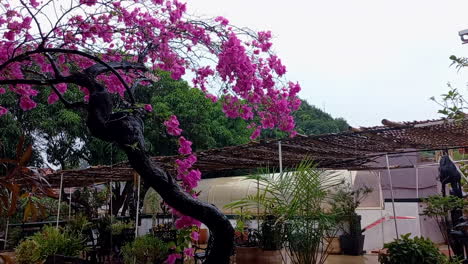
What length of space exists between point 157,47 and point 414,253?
148 inches

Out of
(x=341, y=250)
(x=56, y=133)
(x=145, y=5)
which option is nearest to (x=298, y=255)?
(x=145, y=5)

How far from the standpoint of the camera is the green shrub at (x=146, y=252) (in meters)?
5.99

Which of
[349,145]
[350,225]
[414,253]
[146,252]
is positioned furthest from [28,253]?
[350,225]

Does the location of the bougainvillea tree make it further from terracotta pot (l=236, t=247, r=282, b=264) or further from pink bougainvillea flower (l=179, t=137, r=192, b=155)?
terracotta pot (l=236, t=247, r=282, b=264)

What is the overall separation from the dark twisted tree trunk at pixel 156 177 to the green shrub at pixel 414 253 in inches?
100

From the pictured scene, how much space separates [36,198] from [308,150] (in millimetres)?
4394

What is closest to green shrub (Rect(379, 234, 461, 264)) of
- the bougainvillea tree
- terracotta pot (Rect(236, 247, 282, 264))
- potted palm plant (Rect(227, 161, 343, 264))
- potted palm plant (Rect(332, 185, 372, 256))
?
potted palm plant (Rect(227, 161, 343, 264))

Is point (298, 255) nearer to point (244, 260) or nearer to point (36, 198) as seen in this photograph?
point (244, 260)

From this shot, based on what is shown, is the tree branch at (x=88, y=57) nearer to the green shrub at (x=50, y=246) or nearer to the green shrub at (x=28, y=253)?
the green shrub at (x=50, y=246)

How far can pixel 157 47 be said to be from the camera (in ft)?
15.0

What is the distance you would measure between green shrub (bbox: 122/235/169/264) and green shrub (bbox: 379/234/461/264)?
A: 314 centimetres

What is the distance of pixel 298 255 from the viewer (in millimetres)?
4469

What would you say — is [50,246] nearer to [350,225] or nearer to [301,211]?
[301,211]

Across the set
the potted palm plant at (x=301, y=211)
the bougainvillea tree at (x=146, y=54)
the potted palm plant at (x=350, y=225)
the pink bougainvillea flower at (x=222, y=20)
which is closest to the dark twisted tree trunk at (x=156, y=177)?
the bougainvillea tree at (x=146, y=54)
